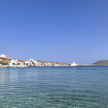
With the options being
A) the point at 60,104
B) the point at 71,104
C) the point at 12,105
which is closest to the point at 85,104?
the point at 71,104

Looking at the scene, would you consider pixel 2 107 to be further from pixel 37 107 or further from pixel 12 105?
pixel 37 107

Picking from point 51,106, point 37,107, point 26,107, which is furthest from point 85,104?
point 26,107

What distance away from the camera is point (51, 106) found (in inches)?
584

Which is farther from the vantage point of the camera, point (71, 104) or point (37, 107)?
point (71, 104)

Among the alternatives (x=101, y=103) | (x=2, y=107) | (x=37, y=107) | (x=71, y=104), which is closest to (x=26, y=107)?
(x=37, y=107)

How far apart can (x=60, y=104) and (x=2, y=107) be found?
621cm

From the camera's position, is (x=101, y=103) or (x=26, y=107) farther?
(x=101, y=103)

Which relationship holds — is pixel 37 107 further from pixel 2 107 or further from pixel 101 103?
pixel 101 103

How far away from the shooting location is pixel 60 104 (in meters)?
15.5

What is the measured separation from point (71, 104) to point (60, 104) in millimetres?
1238

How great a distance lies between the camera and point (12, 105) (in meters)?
15.4

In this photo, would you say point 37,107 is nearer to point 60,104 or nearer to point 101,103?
point 60,104

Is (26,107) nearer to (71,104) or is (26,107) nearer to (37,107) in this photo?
(37,107)

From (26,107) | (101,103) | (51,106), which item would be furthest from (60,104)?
(101,103)
